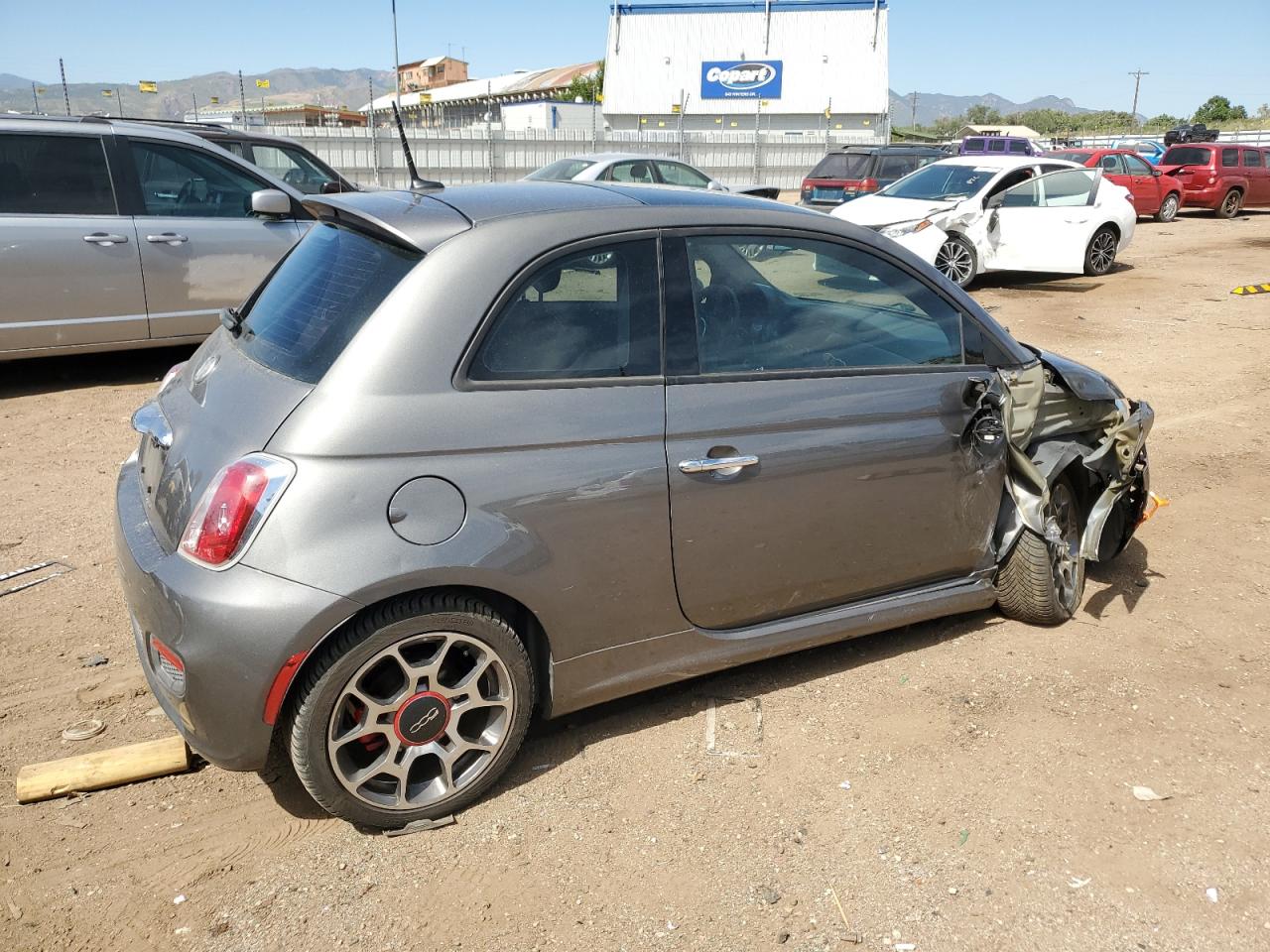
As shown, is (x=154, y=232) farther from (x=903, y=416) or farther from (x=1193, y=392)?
(x=1193, y=392)

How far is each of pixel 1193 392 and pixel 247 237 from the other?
293 inches

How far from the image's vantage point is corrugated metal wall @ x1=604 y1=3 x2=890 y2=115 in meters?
36.7

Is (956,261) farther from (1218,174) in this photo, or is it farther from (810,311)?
(1218,174)

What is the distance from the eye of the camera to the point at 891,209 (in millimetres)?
12547

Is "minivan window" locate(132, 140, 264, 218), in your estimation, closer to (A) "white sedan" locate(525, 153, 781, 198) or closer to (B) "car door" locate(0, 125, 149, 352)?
(B) "car door" locate(0, 125, 149, 352)

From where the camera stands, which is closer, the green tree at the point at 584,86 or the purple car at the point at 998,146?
the purple car at the point at 998,146

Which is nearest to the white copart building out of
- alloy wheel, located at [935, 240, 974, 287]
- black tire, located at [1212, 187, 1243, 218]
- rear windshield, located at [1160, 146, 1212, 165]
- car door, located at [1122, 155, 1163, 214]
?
rear windshield, located at [1160, 146, 1212, 165]

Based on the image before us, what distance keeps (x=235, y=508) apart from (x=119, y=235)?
5.47m

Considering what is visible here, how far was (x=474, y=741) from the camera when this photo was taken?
9.78 ft

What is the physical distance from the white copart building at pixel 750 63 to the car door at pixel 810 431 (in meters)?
35.0

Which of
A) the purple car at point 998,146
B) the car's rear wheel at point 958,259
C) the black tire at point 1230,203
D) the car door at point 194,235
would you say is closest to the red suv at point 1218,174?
the black tire at point 1230,203

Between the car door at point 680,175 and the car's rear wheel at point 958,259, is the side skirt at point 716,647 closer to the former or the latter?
the car's rear wheel at point 958,259

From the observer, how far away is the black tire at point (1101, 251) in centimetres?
1370

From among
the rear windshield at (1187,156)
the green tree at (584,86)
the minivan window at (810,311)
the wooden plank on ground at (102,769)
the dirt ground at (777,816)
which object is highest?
the green tree at (584,86)
